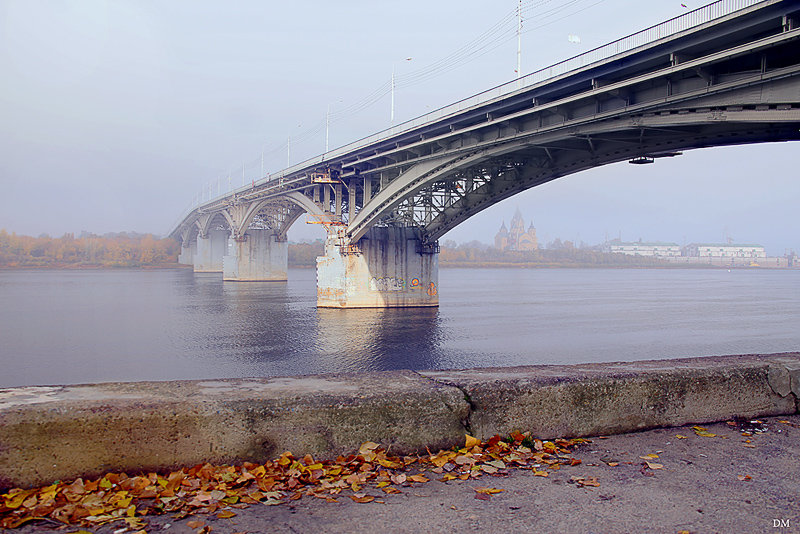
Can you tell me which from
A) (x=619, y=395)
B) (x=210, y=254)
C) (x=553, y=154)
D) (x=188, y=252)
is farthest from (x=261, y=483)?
(x=188, y=252)

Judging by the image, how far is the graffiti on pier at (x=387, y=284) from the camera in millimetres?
42906

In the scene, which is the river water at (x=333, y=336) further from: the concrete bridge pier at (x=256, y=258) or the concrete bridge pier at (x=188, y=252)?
the concrete bridge pier at (x=188, y=252)

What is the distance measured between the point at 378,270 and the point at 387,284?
4.15ft

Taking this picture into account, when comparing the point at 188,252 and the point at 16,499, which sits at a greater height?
the point at 188,252

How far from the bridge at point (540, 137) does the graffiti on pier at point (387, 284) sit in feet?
0.27

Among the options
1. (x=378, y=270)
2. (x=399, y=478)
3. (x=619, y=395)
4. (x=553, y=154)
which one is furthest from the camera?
(x=378, y=270)

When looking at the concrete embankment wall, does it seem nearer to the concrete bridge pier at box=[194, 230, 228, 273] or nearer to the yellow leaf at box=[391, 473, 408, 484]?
the yellow leaf at box=[391, 473, 408, 484]

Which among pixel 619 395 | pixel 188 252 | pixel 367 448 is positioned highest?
pixel 188 252

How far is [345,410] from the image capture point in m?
3.79

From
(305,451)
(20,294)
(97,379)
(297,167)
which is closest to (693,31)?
(305,451)

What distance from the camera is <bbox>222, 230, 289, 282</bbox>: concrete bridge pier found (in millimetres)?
78750

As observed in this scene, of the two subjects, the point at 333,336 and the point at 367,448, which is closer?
the point at 367,448

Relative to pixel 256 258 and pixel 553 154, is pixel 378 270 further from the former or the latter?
pixel 256 258

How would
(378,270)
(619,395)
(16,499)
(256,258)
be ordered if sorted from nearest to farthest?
1. (16,499)
2. (619,395)
3. (378,270)
4. (256,258)
